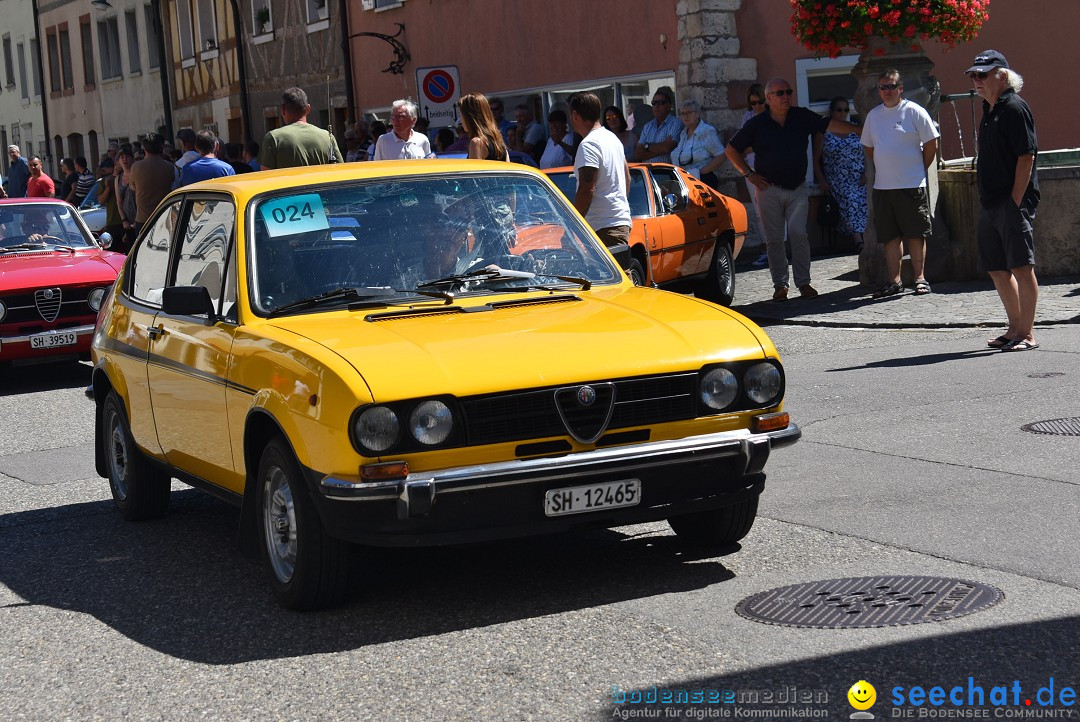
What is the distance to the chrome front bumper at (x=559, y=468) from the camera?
5500 millimetres

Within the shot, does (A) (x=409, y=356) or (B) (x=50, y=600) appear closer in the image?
(A) (x=409, y=356)

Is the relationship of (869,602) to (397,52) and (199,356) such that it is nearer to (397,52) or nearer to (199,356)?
(199,356)

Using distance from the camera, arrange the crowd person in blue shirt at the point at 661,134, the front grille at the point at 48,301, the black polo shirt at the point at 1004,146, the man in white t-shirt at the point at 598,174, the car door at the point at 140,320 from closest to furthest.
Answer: the car door at the point at 140,320
the black polo shirt at the point at 1004,146
the man in white t-shirt at the point at 598,174
the front grille at the point at 48,301
the crowd person in blue shirt at the point at 661,134

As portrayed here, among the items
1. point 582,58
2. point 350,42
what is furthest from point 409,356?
point 350,42

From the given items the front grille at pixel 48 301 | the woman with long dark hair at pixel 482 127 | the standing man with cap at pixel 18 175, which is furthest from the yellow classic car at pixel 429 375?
the standing man with cap at pixel 18 175

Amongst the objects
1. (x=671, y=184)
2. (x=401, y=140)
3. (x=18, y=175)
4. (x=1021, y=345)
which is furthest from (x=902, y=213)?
(x=18, y=175)

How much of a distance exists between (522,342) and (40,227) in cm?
1073

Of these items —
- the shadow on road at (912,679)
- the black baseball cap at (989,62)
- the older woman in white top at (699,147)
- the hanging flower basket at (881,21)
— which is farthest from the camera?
the older woman in white top at (699,147)

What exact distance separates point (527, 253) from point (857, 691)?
2.91 metres

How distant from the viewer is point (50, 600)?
261 inches

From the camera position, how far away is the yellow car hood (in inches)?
223

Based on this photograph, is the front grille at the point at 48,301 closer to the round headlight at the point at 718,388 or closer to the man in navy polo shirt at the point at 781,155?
the man in navy polo shirt at the point at 781,155

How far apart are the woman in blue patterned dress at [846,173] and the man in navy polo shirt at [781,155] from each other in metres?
2.99

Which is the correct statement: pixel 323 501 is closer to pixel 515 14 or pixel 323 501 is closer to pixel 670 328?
pixel 670 328
